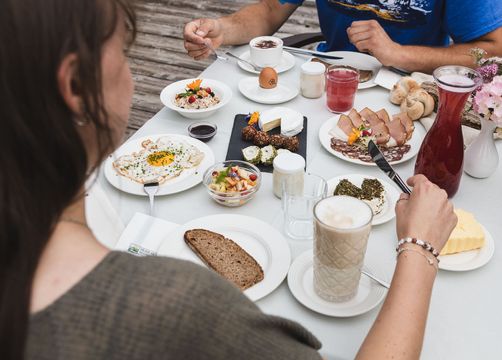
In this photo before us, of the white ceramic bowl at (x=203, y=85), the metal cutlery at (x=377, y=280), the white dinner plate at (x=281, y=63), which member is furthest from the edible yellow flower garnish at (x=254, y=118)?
the metal cutlery at (x=377, y=280)

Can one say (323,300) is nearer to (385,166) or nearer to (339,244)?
(339,244)

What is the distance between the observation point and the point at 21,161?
0.60 meters

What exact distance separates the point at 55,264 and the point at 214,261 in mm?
539

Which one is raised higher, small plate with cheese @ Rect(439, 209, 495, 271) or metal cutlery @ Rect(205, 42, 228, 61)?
small plate with cheese @ Rect(439, 209, 495, 271)

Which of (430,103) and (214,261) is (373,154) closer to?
(430,103)

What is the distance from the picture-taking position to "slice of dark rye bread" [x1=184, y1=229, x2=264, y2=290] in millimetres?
1132

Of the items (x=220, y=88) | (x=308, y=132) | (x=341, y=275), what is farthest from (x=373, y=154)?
(x=220, y=88)

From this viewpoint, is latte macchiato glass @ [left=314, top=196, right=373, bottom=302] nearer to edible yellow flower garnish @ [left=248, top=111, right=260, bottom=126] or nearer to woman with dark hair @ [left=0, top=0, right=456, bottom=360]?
woman with dark hair @ [left=0, top=0, right=456, bottom=360]

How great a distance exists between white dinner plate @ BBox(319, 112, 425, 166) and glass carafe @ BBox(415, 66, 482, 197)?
15 centimetres

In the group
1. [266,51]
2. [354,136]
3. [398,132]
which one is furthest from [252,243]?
[266,51]

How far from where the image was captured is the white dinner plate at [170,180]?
4.58 feet

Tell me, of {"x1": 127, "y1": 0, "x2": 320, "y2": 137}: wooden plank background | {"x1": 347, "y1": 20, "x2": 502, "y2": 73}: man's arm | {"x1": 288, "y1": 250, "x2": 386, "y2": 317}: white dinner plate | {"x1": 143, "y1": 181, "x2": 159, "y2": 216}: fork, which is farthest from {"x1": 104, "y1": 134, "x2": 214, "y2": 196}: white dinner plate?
{"x1": 127, "y1": 0, "x2": 320, "y2": 137}: wooden plank background

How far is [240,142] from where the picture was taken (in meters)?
1.62

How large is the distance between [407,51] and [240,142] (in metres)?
0.74
